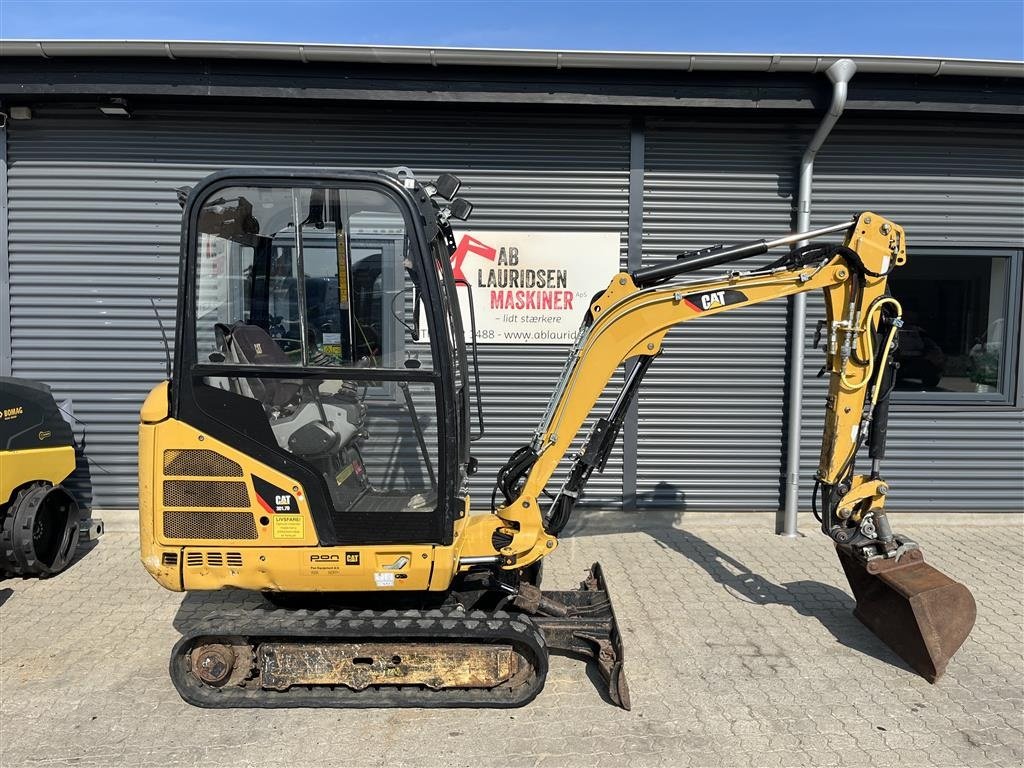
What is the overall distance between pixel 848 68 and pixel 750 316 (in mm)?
2129

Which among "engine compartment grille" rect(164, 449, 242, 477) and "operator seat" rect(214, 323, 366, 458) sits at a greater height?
"operator seat" rect(214, 323, 366, 458)

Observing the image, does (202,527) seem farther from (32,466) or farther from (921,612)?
(921,612)

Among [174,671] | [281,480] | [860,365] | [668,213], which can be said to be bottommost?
[174,671]

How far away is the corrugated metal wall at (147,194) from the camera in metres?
6.16

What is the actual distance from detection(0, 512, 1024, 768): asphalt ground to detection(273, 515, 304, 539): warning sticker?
0.89 meters

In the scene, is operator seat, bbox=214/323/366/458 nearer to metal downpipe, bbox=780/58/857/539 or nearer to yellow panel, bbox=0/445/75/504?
yellow panel, bbox=0/445/75/504

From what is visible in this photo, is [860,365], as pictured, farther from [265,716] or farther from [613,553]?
[265,716]

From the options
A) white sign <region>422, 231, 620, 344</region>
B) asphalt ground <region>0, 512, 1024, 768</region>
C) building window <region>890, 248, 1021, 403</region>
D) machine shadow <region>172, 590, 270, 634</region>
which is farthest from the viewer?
building window <region>890, 248, 1021, 403</region>

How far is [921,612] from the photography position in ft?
12.3

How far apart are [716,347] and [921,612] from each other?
10.2 feet

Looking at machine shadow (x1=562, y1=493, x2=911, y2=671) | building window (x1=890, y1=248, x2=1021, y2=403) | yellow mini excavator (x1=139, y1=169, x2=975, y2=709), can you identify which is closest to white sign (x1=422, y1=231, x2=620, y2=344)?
machine shadow (x1=562, y1=493, x2=911, y2=671)

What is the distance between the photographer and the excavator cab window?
130 inches

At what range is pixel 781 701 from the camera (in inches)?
140

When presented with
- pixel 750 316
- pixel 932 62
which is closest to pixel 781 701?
pixel 750 316
